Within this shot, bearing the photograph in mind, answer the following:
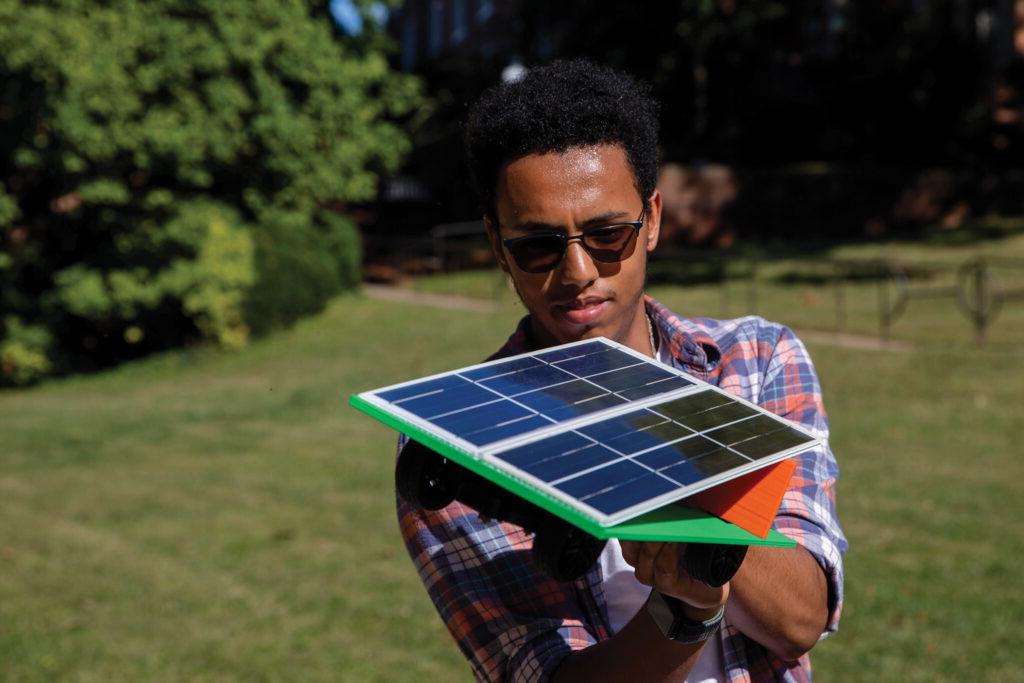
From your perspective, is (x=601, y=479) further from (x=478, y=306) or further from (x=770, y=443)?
Result: (x=478, y=306)

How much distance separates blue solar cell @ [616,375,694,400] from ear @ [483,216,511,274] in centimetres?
52

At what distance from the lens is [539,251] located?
204cm

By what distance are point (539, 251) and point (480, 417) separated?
572mm

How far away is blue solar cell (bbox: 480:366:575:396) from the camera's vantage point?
Answer: 1674 millimetres

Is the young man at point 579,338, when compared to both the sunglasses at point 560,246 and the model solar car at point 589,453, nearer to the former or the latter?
the sunglasses at point 560,246

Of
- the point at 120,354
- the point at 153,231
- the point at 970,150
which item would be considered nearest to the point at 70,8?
the point at 153,231

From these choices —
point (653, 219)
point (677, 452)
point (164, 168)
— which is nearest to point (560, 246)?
point (653, 219)

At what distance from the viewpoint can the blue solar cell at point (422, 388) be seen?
1617 mm

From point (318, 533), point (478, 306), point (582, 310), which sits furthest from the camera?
point (478, 306)

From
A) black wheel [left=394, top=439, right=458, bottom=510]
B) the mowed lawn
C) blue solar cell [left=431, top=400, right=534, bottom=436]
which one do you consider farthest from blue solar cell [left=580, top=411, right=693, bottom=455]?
the mowed lawn

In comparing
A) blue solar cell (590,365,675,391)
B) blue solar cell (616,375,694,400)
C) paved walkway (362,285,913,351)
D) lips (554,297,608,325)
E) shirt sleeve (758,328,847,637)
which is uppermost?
lips (554,297,608,325)

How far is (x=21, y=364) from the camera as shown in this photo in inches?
732

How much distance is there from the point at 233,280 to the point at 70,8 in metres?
5.20

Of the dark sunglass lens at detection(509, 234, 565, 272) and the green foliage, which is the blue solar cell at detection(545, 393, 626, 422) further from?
Answer: the green foliage
